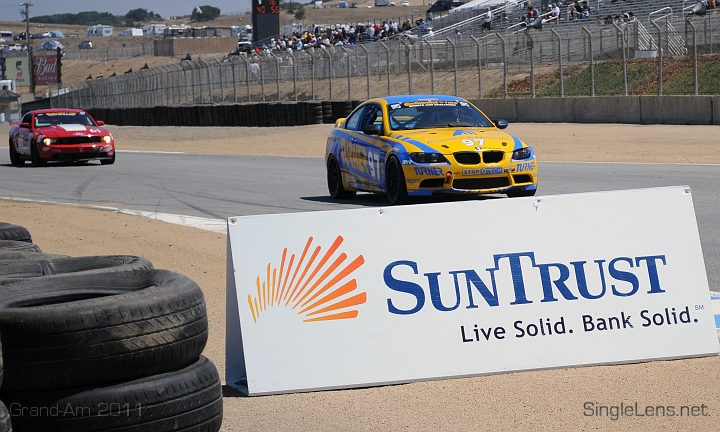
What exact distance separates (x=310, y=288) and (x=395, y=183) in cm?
768

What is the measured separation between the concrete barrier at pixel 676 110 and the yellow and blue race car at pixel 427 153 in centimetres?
1555

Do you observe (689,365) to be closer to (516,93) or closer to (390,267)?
(390,267)

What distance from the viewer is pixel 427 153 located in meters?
12.4

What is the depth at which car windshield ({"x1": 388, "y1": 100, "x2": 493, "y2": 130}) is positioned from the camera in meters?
13.4

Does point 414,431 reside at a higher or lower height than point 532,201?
lower

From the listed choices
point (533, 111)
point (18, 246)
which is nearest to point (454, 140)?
point (18, 246)

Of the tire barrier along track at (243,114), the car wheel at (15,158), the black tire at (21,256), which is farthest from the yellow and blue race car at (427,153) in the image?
the tire barrier along track at (243,114)

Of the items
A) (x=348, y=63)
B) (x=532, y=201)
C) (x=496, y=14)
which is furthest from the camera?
(x=496, y=14)

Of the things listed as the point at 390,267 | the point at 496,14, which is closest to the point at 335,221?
the point at 390,267

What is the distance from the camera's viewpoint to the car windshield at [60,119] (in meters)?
24.4

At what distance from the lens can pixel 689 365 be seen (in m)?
5.40

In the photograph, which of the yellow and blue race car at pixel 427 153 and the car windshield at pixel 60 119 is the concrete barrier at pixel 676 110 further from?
the yellow and blue race car at pixel 427 153

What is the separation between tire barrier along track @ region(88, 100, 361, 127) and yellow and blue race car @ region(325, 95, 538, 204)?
22367 mm

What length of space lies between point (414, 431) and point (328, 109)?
33957 mm
